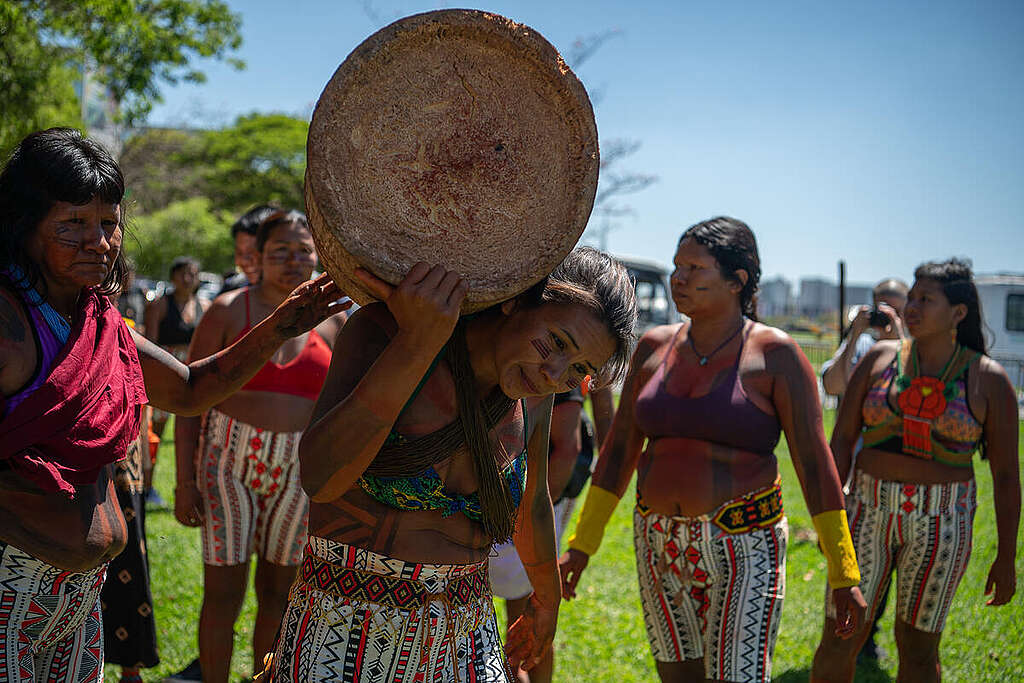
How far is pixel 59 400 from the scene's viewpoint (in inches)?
77.8

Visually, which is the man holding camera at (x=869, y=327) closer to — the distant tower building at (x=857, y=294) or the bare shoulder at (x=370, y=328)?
the bare shoulder at (x=370, y=328)

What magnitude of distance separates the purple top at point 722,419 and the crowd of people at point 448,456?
13 mm

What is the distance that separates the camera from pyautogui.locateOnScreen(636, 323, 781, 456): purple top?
10.7 ft

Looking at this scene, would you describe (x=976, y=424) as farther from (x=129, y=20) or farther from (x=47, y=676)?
(x=129, y=20)

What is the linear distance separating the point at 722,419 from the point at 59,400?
2290 millimetres

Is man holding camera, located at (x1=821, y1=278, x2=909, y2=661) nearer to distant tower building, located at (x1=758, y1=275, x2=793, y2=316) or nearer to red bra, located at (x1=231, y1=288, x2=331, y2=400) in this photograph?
red bra, located at (x1=231, y1=288, x2=331, y2=400)

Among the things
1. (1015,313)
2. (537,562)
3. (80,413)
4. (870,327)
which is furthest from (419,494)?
(1015,313)

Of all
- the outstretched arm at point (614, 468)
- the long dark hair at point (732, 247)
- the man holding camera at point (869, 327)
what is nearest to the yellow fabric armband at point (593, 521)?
the outstretched arm at point (614, 468)

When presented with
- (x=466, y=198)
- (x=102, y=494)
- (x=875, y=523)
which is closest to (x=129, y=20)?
(x=102, y=494)

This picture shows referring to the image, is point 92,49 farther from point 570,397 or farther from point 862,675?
point 862,675

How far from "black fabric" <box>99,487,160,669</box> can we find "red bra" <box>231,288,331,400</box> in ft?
2.41

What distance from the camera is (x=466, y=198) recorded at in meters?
1.83

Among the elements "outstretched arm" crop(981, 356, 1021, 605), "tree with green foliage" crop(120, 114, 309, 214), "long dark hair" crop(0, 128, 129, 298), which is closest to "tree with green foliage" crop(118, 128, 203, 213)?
"tree with green foliage" crop(120, 114, 309, 214)

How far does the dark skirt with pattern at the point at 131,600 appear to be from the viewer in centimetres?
355
